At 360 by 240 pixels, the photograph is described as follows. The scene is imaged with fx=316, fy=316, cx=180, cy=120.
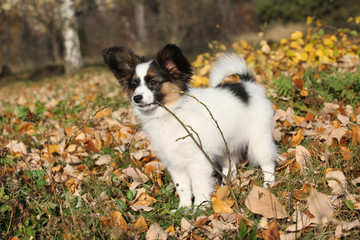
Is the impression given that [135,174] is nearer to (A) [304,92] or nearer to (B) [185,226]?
(B) [185,226]

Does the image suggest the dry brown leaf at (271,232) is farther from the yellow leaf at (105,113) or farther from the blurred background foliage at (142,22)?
the blurred background foliage at (142,22)

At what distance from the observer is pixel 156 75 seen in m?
2.56

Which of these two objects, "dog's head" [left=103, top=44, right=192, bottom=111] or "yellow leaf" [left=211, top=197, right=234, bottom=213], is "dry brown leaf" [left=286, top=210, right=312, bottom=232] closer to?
"yellow leaf" [left=211, top=197, right=234, bottom=213]

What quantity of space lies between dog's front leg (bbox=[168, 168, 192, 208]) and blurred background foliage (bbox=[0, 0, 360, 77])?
11377 millimetres

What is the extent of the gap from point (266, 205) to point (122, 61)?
172 centimetres

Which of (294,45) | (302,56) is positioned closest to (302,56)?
(302,56)

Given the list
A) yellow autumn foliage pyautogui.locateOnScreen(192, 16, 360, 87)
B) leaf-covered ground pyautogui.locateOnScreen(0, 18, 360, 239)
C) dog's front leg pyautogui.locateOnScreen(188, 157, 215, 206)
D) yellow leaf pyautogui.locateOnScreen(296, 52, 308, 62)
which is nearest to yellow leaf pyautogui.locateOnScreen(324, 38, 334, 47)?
yellow autumn foliage pyautogui.locateOnScreen(192, 16, 360, 87)

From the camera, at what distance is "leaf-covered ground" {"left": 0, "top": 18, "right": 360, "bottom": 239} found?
1.79 meters

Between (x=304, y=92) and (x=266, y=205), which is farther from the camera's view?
(x=304, y=92)

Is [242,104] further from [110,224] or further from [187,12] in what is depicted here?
[187,12]

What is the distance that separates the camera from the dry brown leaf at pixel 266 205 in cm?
181

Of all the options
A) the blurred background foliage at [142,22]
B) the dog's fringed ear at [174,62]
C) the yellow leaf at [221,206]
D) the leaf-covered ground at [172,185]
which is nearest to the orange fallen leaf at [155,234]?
the leaf-covered ground at [172,185]

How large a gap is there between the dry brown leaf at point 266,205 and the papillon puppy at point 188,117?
541 millimetres

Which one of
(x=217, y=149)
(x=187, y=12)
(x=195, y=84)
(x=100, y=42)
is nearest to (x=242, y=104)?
(x=217, y=149)
